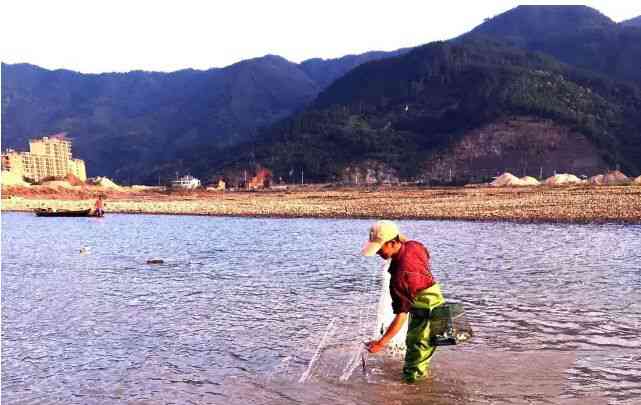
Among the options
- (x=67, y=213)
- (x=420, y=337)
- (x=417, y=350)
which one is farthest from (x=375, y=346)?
(x=67, y=213)

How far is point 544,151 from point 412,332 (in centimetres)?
13074

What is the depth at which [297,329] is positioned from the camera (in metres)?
10.9

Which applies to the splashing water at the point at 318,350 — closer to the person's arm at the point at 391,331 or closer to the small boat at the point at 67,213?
the person's arm at the point at 391,331

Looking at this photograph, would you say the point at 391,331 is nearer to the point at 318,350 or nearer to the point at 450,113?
the point at 318,350

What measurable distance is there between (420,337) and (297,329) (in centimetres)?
430

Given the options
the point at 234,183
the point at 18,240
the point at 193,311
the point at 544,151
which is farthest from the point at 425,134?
the point at 193,311

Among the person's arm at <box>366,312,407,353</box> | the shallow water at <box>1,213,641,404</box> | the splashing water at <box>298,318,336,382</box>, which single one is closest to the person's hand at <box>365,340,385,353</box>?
the person's arm at <box>366,312,407,353</box>

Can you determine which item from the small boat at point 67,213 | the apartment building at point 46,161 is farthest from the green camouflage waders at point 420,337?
the apartment building at point 46,161

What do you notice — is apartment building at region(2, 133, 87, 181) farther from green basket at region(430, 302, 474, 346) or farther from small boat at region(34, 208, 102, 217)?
green basket at region(430, 302, 474, 346)

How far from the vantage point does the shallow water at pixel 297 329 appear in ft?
25.2

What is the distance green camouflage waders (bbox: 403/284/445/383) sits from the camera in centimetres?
680

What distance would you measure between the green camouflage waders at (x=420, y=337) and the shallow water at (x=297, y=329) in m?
0.25

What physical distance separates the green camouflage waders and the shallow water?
0.25m

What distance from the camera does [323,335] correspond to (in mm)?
10453
